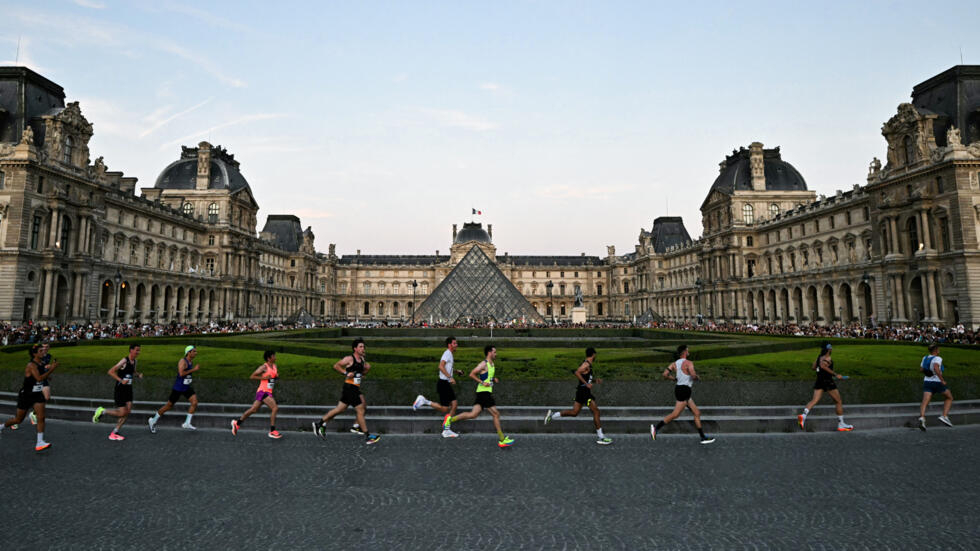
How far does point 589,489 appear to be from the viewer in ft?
17.4

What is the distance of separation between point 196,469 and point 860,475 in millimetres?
7770

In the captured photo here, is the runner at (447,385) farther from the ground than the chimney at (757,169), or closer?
closer

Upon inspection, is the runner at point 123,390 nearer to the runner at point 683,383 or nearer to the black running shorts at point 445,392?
the black running shorts at point 445,392

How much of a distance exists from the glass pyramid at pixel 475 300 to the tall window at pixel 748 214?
2652 cm

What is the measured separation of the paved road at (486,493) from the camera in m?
4.07

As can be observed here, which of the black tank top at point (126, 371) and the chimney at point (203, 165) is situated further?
the chimney at point (203, 165)

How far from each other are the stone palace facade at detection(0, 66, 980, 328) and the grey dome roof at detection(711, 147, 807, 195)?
193 mm

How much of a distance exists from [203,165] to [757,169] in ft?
189

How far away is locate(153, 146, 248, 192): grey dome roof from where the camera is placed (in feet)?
170

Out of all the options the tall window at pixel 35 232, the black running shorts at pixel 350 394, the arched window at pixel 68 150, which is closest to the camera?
the black running shorts at pixel 350 394

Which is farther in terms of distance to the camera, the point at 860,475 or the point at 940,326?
the point at 940,326

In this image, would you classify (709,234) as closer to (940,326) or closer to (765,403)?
(940,326)

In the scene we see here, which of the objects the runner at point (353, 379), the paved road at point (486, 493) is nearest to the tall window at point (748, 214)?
the paved road at point (486, 493)

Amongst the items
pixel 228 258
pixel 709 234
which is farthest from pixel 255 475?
pixel 709 234
